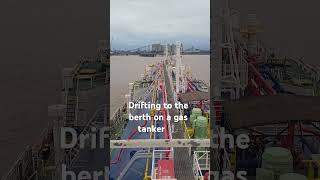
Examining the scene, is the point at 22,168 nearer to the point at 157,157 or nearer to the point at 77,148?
the point at 77,148

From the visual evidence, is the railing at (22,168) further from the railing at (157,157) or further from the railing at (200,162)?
the railing at (200,162)

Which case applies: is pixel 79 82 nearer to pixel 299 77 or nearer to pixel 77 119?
pixel 77 119

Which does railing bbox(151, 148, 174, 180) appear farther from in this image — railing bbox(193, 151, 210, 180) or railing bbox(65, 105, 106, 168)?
railing bbox(65, 105, 106, 168)

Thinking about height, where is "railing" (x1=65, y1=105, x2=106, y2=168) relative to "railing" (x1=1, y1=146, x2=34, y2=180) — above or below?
above

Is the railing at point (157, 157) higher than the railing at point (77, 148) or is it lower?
lower

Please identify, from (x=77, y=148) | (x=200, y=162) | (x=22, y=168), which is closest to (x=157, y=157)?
(x=200, y=162)

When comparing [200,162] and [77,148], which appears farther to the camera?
[200,162]

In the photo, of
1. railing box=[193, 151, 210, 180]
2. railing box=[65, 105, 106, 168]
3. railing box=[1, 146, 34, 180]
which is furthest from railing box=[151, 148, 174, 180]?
railing box=[1, 146, 34, 180]

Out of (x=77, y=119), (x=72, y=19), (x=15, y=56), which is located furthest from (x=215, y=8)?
(x=15, y=56)

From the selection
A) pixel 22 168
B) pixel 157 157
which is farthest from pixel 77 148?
pixel 157 157

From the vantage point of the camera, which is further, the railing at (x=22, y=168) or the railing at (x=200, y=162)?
the railing at (x=200, y=162)

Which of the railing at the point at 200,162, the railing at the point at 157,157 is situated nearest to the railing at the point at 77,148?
the railing at the point at 157,157
